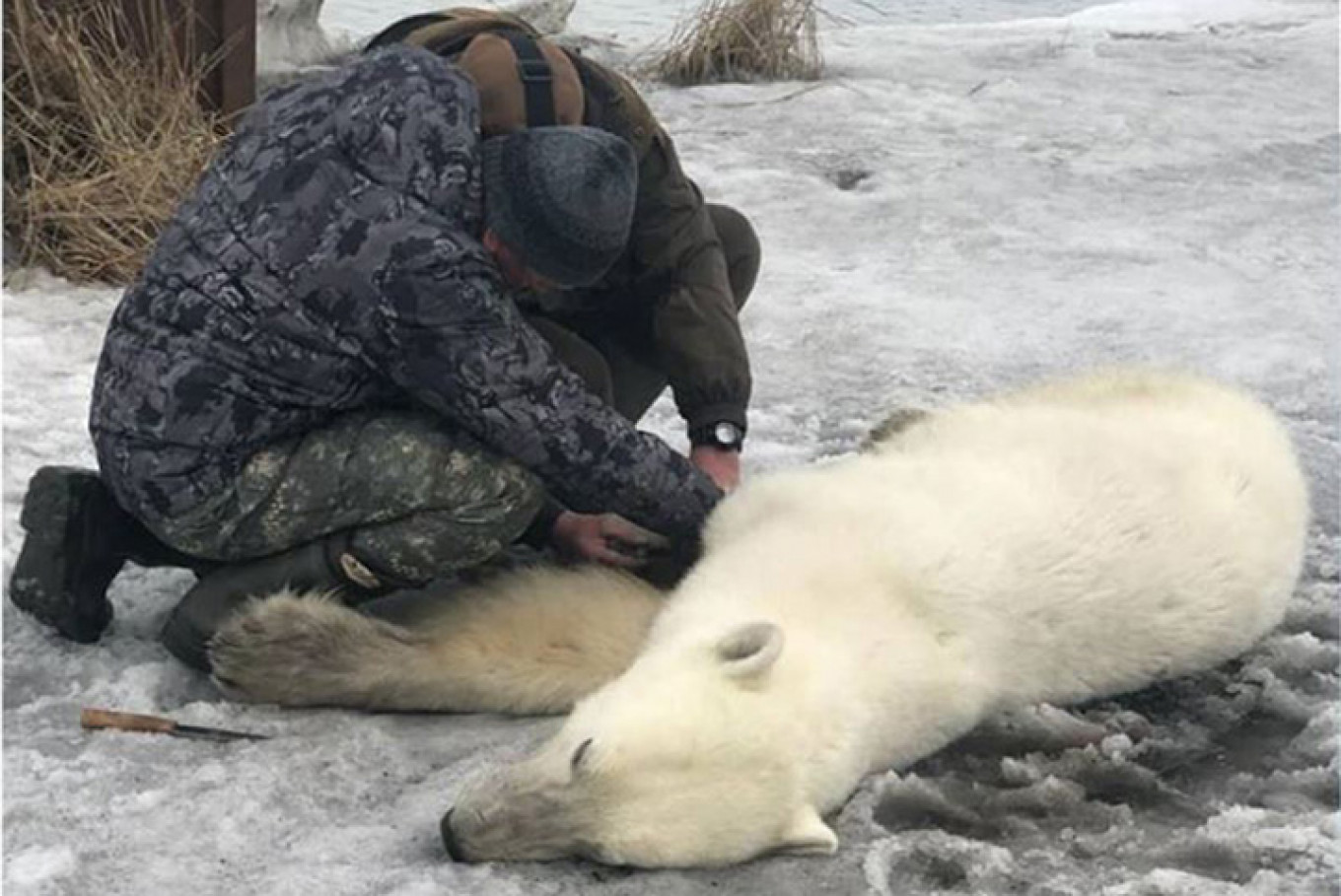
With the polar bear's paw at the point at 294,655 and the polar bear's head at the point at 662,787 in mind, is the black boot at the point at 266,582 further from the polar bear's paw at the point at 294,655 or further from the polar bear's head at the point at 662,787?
the polar bear's head at the point at 662,787

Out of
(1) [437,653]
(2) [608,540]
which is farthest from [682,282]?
(1) [437,653]

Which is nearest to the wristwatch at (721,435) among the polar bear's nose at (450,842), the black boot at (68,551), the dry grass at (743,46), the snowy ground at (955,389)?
the snowy ground at (955,389)

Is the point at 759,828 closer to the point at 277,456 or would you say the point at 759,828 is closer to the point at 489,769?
the point at 489,769

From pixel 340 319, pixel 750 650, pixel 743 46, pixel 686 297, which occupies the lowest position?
pixel 743 46

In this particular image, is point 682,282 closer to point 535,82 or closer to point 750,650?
point 535,82

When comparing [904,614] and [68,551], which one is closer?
[904,614]

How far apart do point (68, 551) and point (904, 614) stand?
1.49 meters

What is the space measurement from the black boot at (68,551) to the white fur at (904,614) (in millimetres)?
1028

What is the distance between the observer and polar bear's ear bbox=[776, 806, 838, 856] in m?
2.89

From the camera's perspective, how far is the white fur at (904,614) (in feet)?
9.34

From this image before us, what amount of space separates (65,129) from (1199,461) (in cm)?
348

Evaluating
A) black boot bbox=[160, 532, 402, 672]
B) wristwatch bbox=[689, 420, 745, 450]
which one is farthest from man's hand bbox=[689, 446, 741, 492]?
black boot bbox=[160, 532, 402, 672]

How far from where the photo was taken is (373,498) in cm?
344

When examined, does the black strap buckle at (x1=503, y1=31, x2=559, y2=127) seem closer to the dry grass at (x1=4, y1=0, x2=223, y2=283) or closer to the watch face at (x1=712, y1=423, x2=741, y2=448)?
the watch face at (x1=712, y1=423, x2=741, y2=448)
